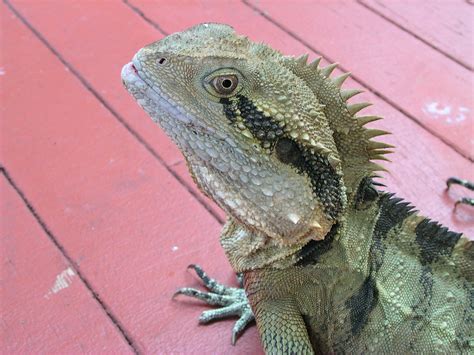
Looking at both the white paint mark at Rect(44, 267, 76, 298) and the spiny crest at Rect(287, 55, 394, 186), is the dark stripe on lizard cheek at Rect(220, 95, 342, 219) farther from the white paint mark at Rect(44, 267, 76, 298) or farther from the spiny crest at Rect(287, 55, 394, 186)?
the white paint mark at Rect(44, 267, 76, 298)

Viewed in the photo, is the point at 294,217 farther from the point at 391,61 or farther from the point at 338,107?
the point at 391,61

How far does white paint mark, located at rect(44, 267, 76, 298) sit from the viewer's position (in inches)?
87.2

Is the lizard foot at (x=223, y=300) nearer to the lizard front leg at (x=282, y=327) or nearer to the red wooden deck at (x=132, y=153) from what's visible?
the red wooden deck at (x=132, y=153)

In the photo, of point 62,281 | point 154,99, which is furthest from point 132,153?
point 154,99

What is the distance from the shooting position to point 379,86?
2975mm

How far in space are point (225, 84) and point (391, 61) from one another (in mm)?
1852

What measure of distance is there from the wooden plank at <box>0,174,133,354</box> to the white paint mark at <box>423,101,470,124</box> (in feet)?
5.76

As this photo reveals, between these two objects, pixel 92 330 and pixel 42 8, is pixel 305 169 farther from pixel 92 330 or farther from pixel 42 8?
pixel 42 8

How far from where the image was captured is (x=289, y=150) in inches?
60.4

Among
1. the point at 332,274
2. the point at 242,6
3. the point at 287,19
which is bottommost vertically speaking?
the point at 332,274

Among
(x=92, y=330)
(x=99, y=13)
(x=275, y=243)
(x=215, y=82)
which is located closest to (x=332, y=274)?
(x=275, y=243)

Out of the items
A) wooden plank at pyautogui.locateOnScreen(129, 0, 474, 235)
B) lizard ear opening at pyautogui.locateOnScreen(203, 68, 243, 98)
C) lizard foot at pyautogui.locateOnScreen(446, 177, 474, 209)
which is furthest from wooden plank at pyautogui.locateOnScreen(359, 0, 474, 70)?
lizard ear opening at pyautogui.locateOnScreen(203, 68, 243, 98)

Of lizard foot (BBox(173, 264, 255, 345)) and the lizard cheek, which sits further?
lizard foot (BBox(173, 264, 255, 345))

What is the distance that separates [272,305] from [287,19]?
6.43 feet
